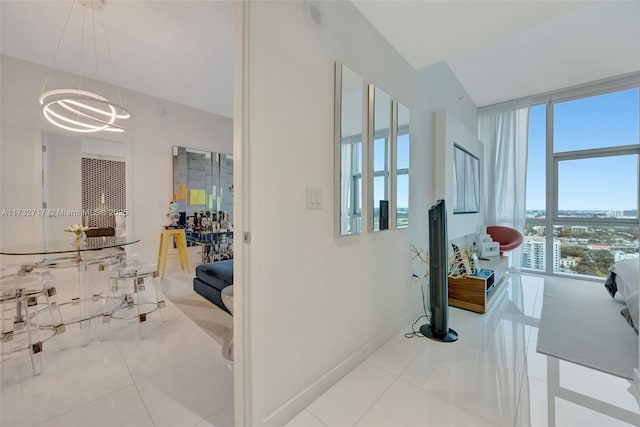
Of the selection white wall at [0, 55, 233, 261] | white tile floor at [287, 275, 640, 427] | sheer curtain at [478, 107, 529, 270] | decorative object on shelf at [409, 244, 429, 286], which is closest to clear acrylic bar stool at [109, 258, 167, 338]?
white wall at [0, 55, 233, 261]

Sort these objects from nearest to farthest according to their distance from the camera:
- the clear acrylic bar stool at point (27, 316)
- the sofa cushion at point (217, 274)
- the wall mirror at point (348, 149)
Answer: the wall mirror at point (348, 149) → the clear acrylic bar stool at point (27, 316) → the sofa cushion at point (217, 274)

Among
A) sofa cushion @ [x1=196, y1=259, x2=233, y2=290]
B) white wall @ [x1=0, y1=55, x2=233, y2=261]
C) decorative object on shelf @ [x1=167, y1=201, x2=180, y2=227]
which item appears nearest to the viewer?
sofa cushion @ [x1=196, y1=259, x2=233, y2=290]

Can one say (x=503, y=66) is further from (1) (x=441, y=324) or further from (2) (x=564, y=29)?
(1) (x=441, y=324)

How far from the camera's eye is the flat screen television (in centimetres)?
212

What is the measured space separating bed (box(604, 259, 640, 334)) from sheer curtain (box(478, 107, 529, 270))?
1.33 metres

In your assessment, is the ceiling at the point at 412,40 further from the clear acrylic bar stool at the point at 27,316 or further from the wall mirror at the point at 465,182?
the clear acrylic bar stool at the point at 27,316

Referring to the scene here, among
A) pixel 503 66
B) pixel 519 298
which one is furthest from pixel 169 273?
pixel 503 66

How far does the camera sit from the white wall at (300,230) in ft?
3.91

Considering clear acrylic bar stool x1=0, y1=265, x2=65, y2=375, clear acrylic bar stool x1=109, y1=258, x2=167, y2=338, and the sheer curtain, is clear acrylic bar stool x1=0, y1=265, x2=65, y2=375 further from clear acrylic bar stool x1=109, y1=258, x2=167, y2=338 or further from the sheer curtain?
the sheer curtain

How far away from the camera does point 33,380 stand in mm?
1611

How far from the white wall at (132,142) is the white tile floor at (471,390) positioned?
418 cm

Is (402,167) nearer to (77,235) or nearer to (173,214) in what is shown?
(77,235)

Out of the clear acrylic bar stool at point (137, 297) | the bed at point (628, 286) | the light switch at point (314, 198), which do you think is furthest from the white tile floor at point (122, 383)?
the bed at point (628, 286)

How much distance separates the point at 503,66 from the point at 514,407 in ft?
13.2
